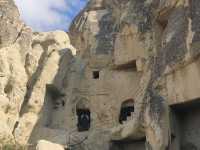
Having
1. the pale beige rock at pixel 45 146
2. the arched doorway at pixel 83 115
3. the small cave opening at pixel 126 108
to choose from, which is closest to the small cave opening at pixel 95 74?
Answer: the arched doorway at pixel 83 115

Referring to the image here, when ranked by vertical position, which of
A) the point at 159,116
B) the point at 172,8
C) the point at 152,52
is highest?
the point at 172,8

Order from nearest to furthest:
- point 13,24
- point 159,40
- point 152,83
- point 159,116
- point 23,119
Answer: point 159,116 < point 152,83 < point 159,40 < point 23,119 < point 13,24

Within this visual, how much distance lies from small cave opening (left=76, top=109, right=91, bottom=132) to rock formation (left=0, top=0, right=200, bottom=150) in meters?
0.04

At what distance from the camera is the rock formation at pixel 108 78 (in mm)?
12500

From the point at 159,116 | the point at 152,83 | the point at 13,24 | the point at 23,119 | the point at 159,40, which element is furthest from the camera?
the point at 13,24

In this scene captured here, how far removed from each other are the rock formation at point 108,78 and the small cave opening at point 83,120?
4cm

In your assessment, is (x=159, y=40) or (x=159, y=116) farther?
(x=159, y=40)

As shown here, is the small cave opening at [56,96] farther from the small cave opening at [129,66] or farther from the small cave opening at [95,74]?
the small cave opening at [129,66]

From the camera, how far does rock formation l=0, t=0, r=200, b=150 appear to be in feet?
41.0

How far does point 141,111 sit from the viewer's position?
43.9 ft

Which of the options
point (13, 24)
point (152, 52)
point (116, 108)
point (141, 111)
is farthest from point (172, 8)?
point (13, 24)

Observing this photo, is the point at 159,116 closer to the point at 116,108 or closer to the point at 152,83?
the point at 152,83

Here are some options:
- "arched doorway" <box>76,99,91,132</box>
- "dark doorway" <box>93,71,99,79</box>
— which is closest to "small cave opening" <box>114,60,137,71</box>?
"dark doorway" <box>93,71,99,79</box>

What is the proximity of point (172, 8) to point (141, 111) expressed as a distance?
3396 millimetres
